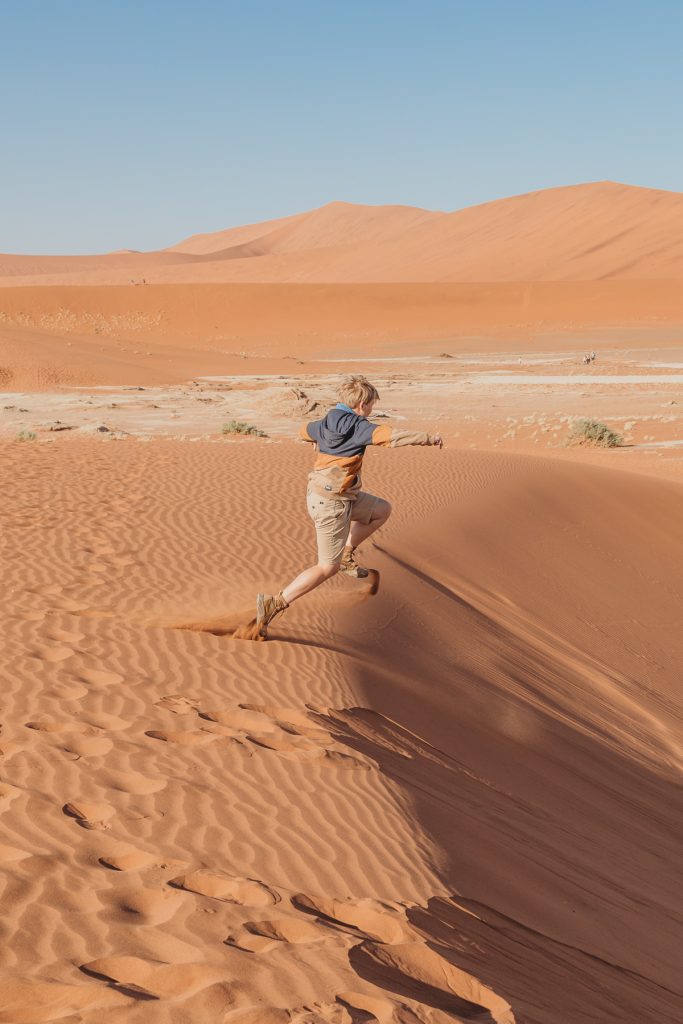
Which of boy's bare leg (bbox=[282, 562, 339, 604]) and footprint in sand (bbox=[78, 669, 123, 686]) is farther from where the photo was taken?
boy's bare leg (bbox=[282, 562, 339, 604])

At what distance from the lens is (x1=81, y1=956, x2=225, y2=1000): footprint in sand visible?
304cm

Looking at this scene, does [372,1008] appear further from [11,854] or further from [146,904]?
[11,854]

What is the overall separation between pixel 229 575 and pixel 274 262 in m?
124

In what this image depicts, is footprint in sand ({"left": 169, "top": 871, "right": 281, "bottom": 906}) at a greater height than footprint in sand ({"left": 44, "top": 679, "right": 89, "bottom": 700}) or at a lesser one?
lesser

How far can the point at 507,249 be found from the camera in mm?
103250

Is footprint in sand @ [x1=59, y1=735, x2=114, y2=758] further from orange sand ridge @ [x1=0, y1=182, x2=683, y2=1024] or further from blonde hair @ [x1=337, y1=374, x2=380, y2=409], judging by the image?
blonde hair @ [x1=337, y1=374, x2=380, y2=409]

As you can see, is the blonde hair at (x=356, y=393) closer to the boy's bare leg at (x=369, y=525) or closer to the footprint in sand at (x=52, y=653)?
the boy's bare leg at (x=369, y=525)

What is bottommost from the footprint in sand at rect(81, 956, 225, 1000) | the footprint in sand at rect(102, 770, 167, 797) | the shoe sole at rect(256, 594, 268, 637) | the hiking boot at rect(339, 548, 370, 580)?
the footprint in sand at rect(102, 770, 167, 797)

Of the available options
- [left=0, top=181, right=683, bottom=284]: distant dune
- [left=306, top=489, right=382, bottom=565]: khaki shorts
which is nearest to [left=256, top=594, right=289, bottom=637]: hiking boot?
[left=306, top=489, right=382, bottom=565]: khaki shorts

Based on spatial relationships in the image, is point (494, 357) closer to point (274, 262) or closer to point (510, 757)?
point (510, 757)

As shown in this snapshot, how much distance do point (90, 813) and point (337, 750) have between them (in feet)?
4.64

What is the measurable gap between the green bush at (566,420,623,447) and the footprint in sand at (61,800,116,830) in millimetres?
18939

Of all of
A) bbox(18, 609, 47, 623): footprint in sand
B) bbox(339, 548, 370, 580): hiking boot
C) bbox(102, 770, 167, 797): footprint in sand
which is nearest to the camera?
bbox(102, 770, 167, 797): footprint in sand

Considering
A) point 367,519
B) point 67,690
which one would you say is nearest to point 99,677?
point 67,690
